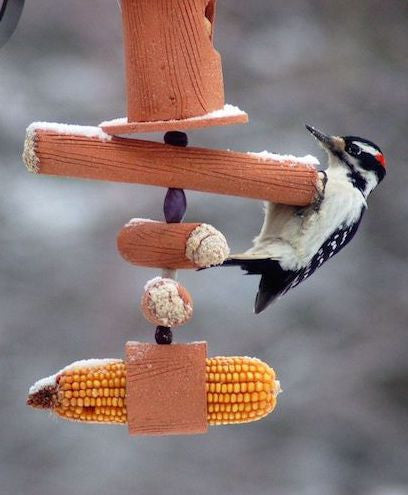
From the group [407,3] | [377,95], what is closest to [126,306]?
[377,95]

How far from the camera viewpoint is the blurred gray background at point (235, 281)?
2.73 m

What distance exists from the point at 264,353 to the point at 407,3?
103cm

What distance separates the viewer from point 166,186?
4.21 ft

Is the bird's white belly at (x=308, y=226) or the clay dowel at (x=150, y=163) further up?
the clay dowel at (x=150, y=163)

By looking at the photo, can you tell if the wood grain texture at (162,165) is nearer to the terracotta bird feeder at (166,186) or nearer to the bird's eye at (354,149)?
the terracotta bird feeder at (166,186)

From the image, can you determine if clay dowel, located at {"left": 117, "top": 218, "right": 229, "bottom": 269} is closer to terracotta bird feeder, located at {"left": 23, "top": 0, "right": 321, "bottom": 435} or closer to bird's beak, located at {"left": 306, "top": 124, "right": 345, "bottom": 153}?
terracotta bird feeder, located at {"left": 23, "top": 0, "right": 321, "bottom": 435}

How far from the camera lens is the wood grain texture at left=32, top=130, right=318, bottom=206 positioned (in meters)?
1.25

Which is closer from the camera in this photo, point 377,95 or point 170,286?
point 170,286

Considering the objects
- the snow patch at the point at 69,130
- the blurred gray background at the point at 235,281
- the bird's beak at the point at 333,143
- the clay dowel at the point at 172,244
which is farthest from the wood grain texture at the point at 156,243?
the blurred gray background at the point at 235,281

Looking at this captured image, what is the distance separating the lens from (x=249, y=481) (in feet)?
9.96

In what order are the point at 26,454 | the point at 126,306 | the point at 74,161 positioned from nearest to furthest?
the point at 74,161
the point at 126,306
the point at 26,454

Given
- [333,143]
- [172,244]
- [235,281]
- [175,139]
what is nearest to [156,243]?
[172,244]

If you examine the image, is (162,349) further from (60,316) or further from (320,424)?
(320,424)

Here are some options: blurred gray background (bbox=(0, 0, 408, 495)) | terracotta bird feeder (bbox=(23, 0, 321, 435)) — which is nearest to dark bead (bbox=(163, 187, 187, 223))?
terracotta bird feeder (bbox=(23, 0, 321, 435))
